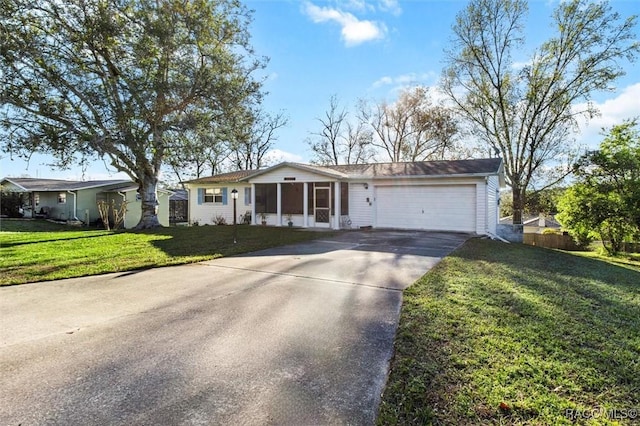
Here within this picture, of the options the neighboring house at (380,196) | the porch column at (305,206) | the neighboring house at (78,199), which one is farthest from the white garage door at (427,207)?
the neighboring house at (78,199)

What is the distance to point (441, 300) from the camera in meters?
4.74

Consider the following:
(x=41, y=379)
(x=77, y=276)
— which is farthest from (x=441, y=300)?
(x=77, y=276)

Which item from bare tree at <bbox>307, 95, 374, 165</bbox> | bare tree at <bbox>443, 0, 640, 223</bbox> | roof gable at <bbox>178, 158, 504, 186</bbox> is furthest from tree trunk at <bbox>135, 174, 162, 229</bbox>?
bare tree at <bbox>443, 0, 640, 223</bbox>

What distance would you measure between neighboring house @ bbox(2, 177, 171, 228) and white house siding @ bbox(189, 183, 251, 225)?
4.56 metres

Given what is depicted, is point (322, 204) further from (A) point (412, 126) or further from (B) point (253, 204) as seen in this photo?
(A) point (412, 126)

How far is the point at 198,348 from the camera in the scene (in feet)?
10.8

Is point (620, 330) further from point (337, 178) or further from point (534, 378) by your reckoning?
point (337, 178)

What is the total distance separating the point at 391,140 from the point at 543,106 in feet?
39.2

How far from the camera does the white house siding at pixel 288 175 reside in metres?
15.4

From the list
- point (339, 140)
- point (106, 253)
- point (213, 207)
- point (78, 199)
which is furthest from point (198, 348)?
point (339, 140)

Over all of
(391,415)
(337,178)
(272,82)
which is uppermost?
(272,82)

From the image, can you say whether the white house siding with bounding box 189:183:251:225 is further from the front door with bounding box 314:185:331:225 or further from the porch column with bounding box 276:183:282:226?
the front door with bounding box 314:185:331:225

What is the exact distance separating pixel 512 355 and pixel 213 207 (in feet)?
60.5

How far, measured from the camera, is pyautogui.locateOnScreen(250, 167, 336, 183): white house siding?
605 inches
